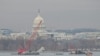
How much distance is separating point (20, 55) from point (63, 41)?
64.4 m

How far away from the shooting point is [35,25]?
505 feet

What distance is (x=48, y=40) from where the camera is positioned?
467ft

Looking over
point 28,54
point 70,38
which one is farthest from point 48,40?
point 28,54

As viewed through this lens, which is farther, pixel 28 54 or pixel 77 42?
pixel 77 42

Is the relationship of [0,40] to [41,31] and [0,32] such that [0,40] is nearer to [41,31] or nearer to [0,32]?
[41,31]

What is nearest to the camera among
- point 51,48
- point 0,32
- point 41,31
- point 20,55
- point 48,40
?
point 20,55

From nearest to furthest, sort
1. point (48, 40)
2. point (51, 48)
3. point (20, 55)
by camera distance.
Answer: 1. point (20, 55)
2. point (51, 48)
3. point (48, 40)

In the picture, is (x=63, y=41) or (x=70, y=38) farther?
(x=70, y=38)

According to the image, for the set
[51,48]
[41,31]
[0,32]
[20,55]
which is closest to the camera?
[20,55]

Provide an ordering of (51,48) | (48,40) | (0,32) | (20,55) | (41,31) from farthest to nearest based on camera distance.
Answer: (0,32), (41,31), (48,40), (51,48), (20,55)

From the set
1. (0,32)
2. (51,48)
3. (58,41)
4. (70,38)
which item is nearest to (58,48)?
(51,48)

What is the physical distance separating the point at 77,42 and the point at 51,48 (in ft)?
55.4

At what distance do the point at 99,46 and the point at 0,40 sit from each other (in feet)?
78.6

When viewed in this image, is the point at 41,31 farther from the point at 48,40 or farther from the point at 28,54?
the point at 28,54
